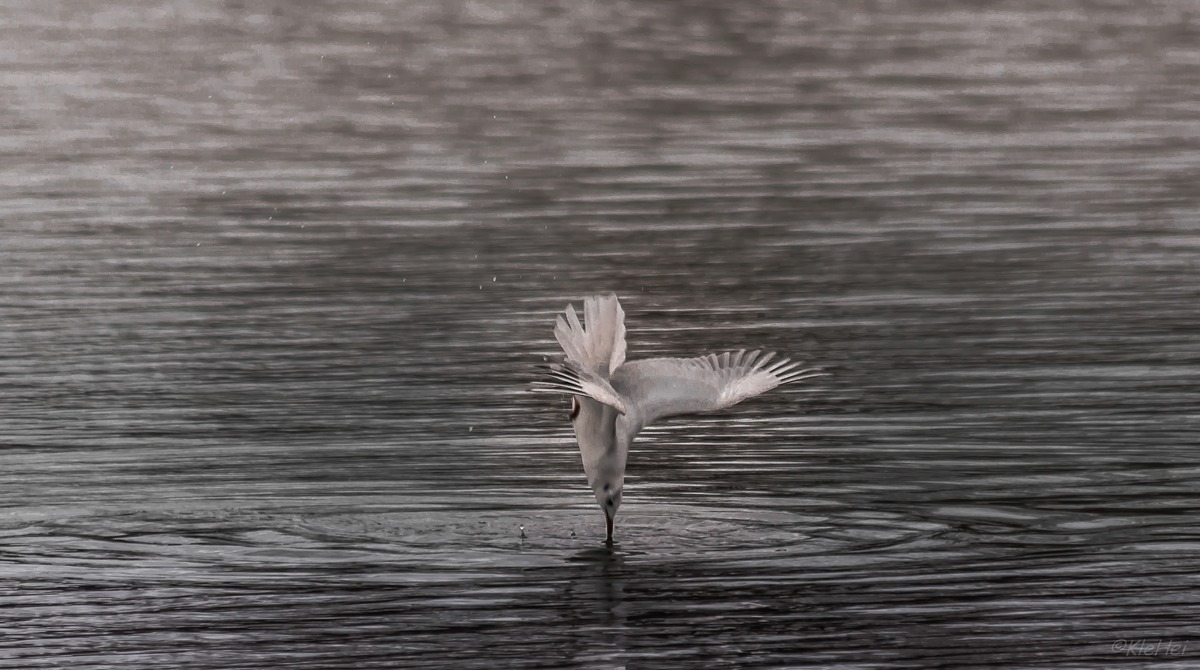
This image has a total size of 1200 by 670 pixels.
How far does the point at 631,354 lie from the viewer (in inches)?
808

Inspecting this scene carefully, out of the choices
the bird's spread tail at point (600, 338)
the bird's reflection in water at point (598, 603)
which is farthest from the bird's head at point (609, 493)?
the bird's spread tail at point (600, 338)

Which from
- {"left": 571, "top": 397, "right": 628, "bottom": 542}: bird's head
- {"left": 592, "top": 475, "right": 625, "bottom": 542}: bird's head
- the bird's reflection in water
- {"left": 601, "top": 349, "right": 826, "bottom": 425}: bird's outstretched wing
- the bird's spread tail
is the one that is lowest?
the bird's reflection in water

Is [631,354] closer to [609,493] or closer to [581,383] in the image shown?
[609,493]

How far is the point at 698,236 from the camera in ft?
87.3

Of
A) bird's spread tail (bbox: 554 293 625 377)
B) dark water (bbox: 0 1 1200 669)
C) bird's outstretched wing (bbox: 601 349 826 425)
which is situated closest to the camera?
dark water (bbox: 0 1 1200 669)

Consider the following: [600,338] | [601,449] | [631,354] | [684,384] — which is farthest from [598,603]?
[631,354]

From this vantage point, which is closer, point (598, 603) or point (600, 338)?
point (598, 603)

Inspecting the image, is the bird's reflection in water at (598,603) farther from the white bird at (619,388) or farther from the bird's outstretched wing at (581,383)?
the bird's outstretched wing at (581,383)

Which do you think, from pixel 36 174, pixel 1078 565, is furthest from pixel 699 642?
pixel 36 174

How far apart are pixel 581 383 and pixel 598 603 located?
128cm

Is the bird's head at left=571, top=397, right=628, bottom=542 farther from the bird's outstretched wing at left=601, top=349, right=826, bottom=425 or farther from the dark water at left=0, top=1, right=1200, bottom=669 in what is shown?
the dark water at left=0, top=1, right=1200, bottom=669

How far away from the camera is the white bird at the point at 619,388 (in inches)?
556

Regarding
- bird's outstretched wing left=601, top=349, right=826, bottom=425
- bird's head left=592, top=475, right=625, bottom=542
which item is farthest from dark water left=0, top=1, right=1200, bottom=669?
bird's outstretched wing left=601, top=349, right=826, bottom=425

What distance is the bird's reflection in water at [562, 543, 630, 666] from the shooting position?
1246 centimetres
